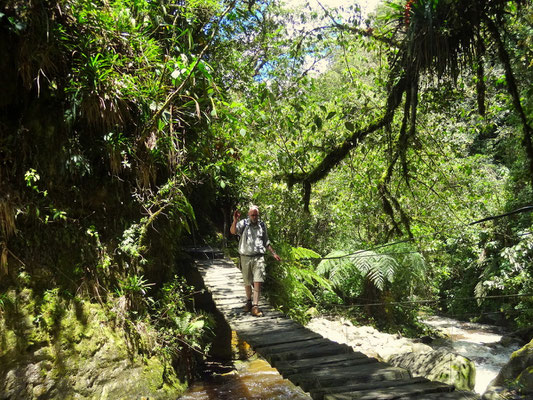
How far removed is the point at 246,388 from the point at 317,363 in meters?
1.93

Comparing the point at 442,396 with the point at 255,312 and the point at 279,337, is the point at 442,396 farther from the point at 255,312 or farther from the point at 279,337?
the point at 255,312

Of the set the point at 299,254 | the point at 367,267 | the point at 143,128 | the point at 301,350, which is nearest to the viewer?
the point at 301,350

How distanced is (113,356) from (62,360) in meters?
0.45

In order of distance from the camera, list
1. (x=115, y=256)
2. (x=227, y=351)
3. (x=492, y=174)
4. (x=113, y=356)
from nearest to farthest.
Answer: (x=113, y=356)
(x=115, y=256)
(x=227, y=351)
(x=492, y=174)

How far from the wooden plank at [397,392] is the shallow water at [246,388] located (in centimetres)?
232

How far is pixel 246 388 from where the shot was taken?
16.1ft

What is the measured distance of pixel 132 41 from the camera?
4.36 meters

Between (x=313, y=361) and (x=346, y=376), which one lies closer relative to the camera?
(x=346, y=376)

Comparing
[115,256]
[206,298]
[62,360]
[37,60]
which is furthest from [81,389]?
[37,60]

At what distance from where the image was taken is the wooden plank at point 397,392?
2.44 m

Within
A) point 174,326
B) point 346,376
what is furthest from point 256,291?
point 346,376

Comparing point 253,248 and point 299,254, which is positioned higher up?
point 253,248

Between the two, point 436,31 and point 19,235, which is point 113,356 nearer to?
point 19,235

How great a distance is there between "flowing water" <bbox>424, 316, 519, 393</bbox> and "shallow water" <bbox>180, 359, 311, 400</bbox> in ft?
11.2
